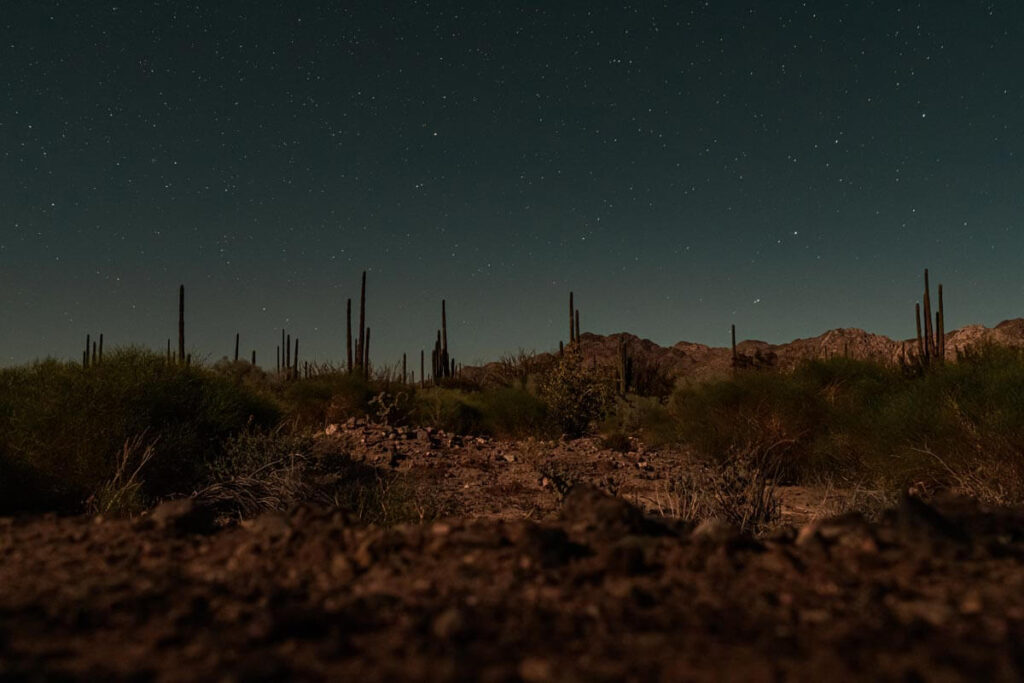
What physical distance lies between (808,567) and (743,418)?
10.3 m

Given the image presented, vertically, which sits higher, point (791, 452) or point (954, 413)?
point (954, 413)

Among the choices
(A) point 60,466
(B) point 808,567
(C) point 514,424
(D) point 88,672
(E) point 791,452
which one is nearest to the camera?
(D) point 88,672

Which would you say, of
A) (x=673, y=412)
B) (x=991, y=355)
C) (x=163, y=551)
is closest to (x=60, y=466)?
(x=163, y=551)

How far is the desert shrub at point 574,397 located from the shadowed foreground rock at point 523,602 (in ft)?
46.3

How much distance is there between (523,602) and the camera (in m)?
2.35

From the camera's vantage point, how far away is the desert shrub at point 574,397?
17578 millimetres

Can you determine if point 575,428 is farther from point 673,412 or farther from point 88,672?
point 88,672

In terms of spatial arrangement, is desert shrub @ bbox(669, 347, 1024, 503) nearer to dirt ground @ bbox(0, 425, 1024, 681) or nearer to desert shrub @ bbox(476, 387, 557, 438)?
desert shrub @ bbox(476, 387, 557, 438)

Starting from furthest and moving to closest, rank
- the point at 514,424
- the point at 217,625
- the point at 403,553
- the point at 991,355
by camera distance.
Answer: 1. the point at 514,424
2. the point at 991,355
3. the point at 403,553
4. the point at 217,625

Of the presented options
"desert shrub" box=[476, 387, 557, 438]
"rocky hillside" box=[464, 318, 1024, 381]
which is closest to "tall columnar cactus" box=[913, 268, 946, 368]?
"desert shrub" box=[476, 387, 557, 438]

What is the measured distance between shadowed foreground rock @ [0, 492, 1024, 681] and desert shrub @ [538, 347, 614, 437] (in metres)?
14.1

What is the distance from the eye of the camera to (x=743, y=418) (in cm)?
1245

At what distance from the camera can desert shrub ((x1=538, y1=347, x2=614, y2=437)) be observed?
17.6 meters

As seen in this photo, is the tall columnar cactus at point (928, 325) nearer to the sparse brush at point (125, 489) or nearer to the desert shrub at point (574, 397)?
the desert shrub at point (574, 397)
